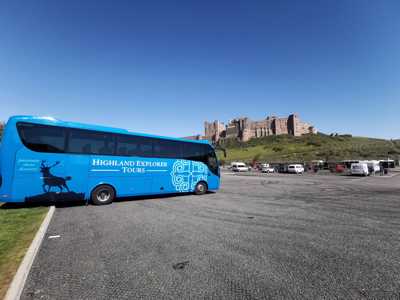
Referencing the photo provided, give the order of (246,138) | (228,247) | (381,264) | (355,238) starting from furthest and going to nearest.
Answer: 1. (246,138)
2. (355,238)
3. (228,247)
4. (381,264)

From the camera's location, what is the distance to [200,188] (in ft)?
45.0

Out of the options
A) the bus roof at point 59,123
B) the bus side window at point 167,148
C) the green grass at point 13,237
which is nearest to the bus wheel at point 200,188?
the bus side window at point 167,148

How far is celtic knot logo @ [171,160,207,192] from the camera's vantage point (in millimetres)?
12328

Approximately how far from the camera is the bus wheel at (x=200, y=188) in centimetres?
1356

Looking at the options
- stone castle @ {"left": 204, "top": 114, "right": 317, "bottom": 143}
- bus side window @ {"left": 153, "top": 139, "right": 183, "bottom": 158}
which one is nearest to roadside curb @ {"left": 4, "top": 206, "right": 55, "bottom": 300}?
bus side window @ {"left": 153, "top": 139, "right": 183, "bottom": 158}

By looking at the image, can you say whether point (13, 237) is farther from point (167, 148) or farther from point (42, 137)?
point (167, 148)

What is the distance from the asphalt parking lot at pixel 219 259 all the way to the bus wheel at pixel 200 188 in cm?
648

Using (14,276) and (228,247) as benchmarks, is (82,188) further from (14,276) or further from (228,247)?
(228,247)

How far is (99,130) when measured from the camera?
9688 millimetres

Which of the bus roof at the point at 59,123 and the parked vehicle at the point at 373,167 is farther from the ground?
the bus roof at the point at 59,123

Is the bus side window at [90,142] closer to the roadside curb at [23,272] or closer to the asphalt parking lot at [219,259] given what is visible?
the asphalt parking lot at [219,259]

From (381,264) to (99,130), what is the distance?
1049 cm

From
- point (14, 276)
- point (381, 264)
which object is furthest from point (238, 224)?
point (14, 276)

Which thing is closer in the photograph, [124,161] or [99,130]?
[99,130]
